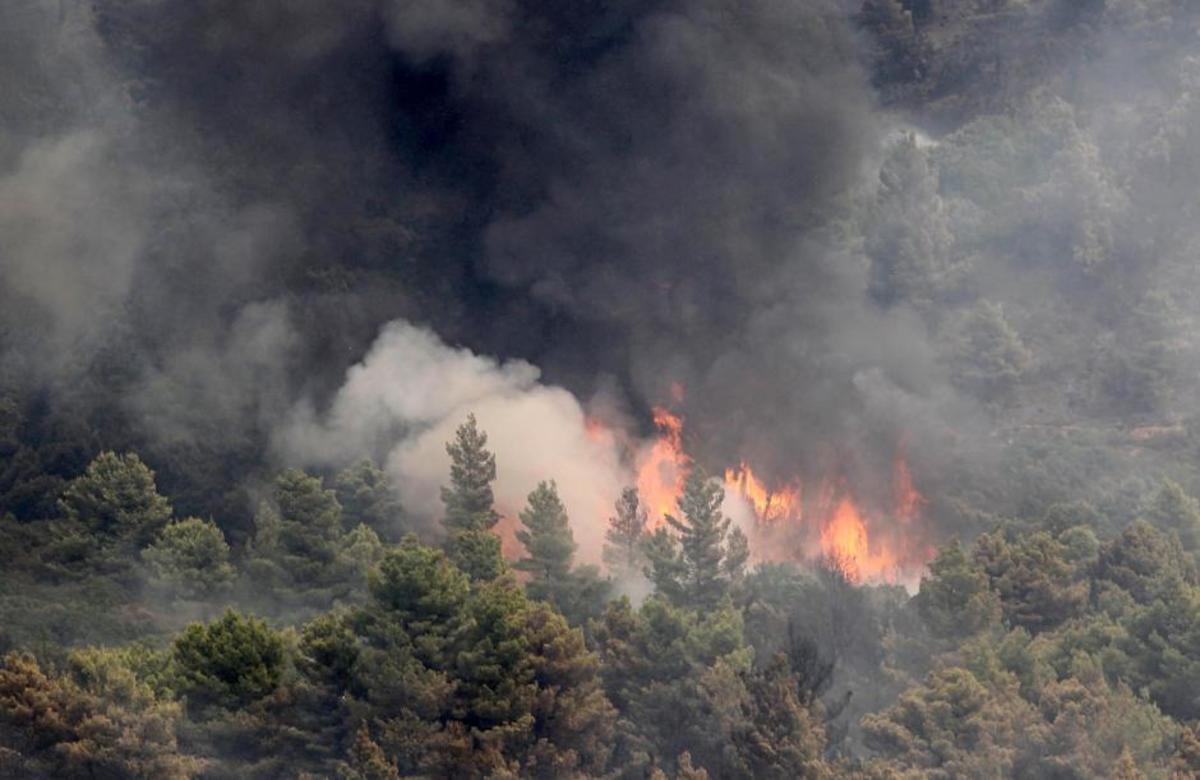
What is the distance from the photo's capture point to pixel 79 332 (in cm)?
12400

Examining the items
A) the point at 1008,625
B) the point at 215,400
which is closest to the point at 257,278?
the point at 215,400

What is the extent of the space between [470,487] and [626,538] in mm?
6822

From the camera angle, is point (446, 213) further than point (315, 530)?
Yes

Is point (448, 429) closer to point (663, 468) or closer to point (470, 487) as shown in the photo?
point (663, 468)

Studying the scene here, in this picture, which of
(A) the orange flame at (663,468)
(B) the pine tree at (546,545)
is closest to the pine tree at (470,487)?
(B) the pine tree at (546,545)

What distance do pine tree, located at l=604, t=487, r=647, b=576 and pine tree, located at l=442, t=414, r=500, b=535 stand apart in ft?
16.4

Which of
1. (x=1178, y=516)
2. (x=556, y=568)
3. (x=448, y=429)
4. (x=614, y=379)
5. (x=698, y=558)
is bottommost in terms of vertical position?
(x=556, y=568)

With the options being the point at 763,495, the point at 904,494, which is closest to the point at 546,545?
the point at 763,495

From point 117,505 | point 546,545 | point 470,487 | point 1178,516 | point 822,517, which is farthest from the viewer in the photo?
point 822,517

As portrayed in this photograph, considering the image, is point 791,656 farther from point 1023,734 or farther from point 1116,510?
point 1116,510

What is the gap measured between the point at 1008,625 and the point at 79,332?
60527 millimetres

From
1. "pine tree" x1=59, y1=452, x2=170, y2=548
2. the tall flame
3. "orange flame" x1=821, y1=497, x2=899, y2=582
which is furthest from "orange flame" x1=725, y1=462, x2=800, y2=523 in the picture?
"pine tree" x1=59, y1=452, x2=170, y2=548

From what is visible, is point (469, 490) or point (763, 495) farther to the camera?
point (763, 495)

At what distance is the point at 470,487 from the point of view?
9488cm
